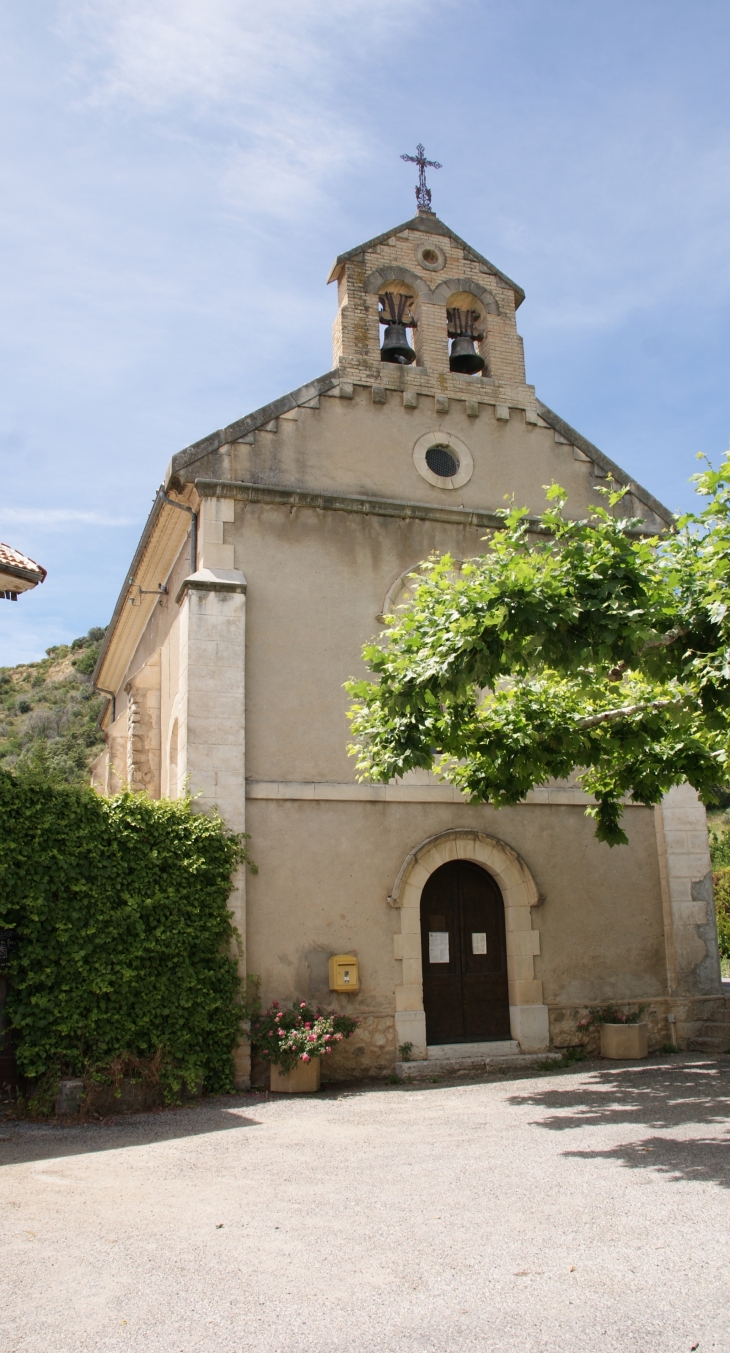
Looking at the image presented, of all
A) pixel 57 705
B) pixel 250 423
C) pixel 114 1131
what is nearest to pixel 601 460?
pixel 250 423

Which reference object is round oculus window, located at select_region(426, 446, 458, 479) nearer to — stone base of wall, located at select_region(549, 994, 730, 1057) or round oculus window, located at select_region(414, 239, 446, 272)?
round oculus window, located at select_region(414, 239, 446, 272)

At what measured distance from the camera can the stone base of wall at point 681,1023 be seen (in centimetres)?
1109

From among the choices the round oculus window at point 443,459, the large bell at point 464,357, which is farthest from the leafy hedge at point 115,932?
the large bell at point 464,357

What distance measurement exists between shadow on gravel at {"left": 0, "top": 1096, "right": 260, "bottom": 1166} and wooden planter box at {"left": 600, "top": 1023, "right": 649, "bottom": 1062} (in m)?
4.25

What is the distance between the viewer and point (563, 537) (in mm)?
7527

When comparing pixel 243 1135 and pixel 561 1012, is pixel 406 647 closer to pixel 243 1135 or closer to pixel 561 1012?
pixel 243 1135

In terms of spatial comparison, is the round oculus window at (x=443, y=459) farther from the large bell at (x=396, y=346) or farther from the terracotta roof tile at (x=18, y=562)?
the terracotta roof tile at (x=18, y=562)

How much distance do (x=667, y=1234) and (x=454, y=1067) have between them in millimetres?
5494

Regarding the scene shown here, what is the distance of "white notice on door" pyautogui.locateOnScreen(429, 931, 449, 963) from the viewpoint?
10820mm

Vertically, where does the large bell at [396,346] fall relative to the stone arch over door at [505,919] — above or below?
above

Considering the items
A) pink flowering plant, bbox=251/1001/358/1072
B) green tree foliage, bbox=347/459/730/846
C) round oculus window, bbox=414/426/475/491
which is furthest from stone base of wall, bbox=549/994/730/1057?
round oculus window, bbox=414/426/475/491

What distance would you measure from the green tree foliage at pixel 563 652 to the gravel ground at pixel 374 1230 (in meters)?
2.92

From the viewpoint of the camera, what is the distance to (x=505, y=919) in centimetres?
1113

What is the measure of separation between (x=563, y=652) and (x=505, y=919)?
5.21 m
